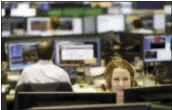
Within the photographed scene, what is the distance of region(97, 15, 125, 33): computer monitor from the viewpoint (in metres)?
5.26

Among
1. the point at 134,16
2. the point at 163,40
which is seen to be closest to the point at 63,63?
the point at 163,40

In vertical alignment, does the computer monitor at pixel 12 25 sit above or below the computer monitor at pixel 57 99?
above

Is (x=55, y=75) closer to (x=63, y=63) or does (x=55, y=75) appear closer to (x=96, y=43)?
(x=63, y=63)

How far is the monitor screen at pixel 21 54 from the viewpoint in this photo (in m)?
3.51

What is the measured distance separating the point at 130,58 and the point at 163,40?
1.31 feet

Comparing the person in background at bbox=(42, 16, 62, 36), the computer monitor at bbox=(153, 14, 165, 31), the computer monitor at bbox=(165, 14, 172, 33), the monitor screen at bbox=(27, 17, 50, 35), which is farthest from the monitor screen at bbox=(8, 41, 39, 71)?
the computer monitor at bbox=(165, 14, 172, 33)

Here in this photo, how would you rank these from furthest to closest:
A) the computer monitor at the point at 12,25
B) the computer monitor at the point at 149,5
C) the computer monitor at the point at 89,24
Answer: the computer monitor at the point at 149,5, the computer monitor at the point at 89,24, the computer monitor at the point at 12,25

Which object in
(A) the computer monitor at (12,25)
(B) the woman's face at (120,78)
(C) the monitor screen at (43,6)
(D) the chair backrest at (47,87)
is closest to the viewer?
(B) the woman's face at (120,78)

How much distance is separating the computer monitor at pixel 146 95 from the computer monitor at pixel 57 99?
0.38 ft

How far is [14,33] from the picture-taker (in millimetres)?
4973

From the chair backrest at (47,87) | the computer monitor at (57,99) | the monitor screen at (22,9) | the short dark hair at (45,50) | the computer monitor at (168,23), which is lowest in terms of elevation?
the chair backrest at (47,87)

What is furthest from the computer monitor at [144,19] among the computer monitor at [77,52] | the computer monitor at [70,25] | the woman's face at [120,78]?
the woman's face at [120,78]

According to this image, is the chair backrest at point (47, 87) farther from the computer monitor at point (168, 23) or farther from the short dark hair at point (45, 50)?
the computer monitor at point (168, 23)

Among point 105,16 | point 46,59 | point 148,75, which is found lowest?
point 148,75
